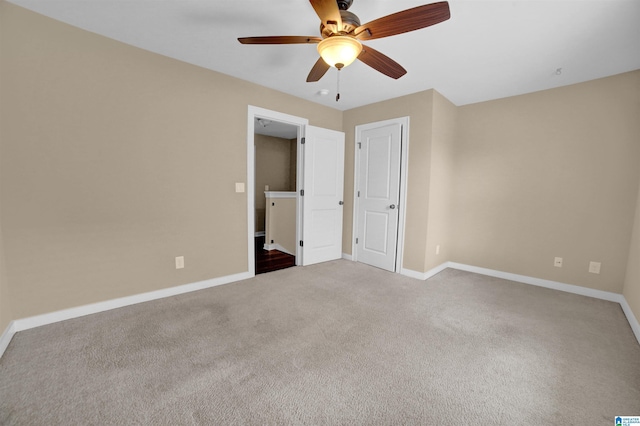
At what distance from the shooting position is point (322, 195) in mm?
4086

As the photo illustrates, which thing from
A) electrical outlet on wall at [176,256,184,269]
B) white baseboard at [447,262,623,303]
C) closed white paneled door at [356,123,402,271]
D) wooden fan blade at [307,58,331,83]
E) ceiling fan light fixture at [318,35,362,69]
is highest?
wooden fan blade at [307,58,331,83]

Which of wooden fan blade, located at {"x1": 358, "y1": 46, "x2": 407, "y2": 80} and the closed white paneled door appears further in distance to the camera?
the closed white paneled door

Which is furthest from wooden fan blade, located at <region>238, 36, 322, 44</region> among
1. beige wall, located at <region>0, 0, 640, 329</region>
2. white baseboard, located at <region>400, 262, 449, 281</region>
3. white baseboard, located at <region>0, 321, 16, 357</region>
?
white baseboard, located at <region>400, 262, 449, 281</region>

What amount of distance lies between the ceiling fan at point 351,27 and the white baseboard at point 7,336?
2674mm

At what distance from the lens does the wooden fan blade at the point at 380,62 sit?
5.98ft

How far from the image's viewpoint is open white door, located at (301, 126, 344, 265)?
389 cm

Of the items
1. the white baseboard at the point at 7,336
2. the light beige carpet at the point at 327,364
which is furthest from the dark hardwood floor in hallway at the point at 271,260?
the white baseboard at the point at 7,336

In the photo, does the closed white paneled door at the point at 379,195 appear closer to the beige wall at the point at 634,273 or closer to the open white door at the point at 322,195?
the open white door at the point at 322,195

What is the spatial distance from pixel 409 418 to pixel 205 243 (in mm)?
2522

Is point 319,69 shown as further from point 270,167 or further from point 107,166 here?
point 270,167

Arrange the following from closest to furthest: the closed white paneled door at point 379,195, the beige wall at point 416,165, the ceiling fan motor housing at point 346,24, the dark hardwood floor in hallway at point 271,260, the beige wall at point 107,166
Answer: the ceiling fan motor housing at point 346,24 → the beige wall at point 107,166 → the beige wall at point 416,165 → the closed white paneled door at point 379,195 → the dark hardwood floor in hallway at point 271,260

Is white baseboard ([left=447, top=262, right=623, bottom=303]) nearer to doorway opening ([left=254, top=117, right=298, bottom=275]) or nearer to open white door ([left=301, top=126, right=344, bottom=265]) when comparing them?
open white door ([left=301, top=126, right=344, bottom=265])

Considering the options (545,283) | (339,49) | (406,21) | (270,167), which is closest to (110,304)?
(339,49)

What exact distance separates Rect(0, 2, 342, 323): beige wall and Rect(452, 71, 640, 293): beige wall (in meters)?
3.29
